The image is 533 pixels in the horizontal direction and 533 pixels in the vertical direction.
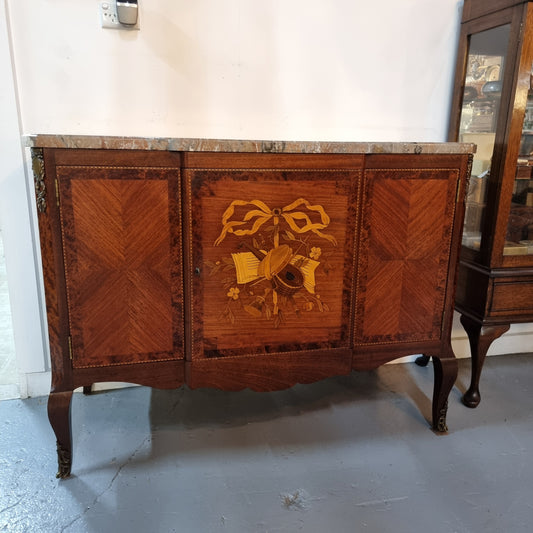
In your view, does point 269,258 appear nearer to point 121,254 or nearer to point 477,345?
point 121,254

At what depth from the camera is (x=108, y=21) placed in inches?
67.2

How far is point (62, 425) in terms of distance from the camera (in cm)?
147

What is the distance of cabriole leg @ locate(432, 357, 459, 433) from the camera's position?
1.74 m

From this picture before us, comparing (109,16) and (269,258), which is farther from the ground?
(109,16)

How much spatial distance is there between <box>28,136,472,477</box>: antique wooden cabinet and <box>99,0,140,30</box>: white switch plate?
0.69 metres

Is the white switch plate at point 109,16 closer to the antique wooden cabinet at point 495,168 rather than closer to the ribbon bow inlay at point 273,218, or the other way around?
the ribbon bow inlay at point 273,218

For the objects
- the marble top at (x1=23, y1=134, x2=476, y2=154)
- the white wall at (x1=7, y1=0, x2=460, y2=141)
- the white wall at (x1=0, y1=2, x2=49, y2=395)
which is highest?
the white wall at (x1=7, y1=0, x2=460, y2=141)

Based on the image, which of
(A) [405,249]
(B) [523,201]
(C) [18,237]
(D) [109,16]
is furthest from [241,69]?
(B) [523,201]

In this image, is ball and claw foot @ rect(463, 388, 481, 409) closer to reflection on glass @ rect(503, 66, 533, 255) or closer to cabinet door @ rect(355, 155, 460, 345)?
cabinet door @ rect(355, 155, 460, 345)

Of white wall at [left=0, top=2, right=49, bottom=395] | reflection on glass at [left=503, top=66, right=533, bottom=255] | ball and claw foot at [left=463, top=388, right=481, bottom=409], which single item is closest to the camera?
white wall at [left=0, top=2, right=49, bottom=395]

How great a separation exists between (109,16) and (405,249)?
4.40 feet

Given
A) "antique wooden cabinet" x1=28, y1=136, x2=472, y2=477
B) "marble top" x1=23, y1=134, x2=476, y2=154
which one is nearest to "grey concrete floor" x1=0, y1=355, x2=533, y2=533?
"antique wooden cabinet" x1=28, y1=136, x2=472, y2=477

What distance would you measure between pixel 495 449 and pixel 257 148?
1342mm

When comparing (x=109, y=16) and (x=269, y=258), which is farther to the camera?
(x=109, y=16)
